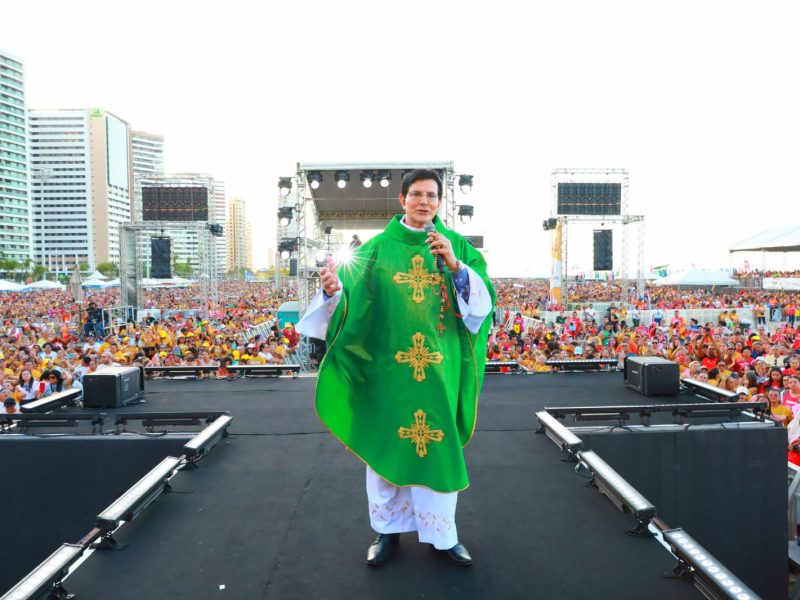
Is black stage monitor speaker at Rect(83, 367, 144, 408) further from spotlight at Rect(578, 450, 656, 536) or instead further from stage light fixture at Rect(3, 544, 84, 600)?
spotlight at Rect(578, 450, 656, 536)

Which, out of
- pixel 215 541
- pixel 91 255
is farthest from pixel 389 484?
pixel 91 255

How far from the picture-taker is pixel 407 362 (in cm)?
283

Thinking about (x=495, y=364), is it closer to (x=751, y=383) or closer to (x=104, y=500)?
(x=751, y=383)

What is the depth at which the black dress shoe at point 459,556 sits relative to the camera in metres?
2.92

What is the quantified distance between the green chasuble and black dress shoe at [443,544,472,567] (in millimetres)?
395

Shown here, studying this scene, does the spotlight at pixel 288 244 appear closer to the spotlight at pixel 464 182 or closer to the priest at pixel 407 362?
the spotlight at pixel 464 182

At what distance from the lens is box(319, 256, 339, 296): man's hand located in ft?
8.75

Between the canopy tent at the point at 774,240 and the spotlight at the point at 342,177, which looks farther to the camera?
the canopy tent at the point at 774,240

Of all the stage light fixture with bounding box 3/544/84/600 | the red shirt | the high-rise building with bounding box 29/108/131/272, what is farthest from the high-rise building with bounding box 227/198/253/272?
the stage light fixture with bounding box 3/544/84/600

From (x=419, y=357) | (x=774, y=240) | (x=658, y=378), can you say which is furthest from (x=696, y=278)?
(x=419, y=357)

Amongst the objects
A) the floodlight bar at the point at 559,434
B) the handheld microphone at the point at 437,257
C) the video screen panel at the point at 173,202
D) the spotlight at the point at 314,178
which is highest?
the video screen panel at the point at 173,202

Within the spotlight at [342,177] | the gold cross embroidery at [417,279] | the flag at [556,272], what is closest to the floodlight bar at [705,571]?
the gold cross embroidery at [417,279]

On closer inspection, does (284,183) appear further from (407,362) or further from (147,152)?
(147,152)

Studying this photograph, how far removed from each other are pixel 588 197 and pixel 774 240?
12.8 meters
